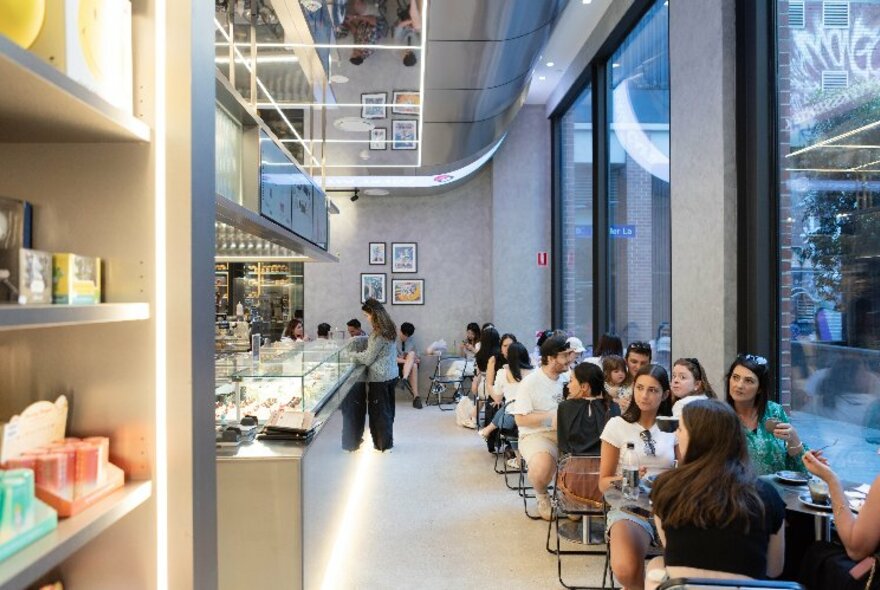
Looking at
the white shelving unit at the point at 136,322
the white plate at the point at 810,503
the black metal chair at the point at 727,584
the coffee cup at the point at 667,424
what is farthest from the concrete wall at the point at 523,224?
the white shelving unit at the point at 136,322

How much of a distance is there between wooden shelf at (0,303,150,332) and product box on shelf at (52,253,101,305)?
0.05 metres

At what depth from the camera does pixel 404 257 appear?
10266 mm

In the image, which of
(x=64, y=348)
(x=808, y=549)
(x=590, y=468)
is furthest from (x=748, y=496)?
(x=64, y=348)

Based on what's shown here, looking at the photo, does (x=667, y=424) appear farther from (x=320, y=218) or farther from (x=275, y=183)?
(x=320, y=218)

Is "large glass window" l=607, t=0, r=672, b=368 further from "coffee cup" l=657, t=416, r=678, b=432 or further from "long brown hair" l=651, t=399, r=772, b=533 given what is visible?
"long brown hair" l=651, t=399, r=772, b=533

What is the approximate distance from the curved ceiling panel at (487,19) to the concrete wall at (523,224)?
5538 mm

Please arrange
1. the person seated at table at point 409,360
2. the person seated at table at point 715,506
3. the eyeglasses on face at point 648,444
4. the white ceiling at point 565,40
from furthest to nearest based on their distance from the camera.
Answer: the person seated at table at point 409,360
the white ceiling at point 565,40
the eyeglasses on face at point 648,444
the person seated at table at point 715,506

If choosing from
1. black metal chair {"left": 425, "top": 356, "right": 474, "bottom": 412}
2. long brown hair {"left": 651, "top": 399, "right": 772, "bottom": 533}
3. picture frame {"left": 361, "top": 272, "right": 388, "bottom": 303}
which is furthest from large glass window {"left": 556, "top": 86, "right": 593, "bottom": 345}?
long brown hair {"left": 651, "top": 399, "right": 772, "bottom": 533}

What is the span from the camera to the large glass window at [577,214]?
26.3 feet

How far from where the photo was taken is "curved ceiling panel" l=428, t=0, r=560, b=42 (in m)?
3.50

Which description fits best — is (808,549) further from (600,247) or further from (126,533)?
(600,247)

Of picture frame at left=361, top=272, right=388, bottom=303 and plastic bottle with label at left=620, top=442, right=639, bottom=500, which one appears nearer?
plastic bottle with label at left=620, top=442, right=639, bottom=500

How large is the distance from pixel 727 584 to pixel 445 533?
107 inches

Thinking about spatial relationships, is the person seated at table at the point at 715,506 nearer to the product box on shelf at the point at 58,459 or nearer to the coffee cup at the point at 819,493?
the coffee cup at the point at 819,493
